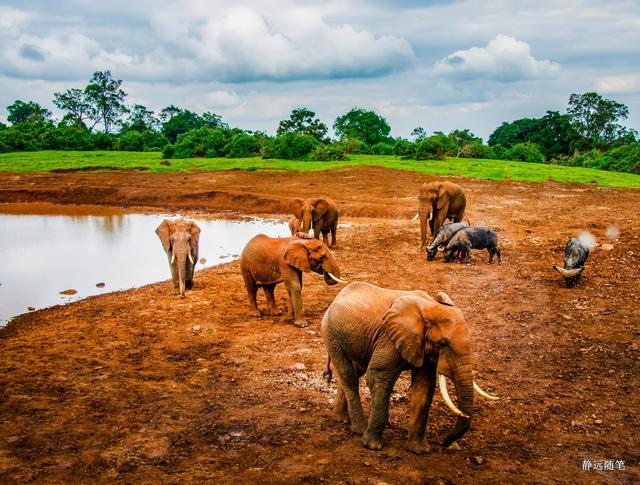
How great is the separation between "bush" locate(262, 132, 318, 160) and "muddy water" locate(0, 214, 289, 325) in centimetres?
1974

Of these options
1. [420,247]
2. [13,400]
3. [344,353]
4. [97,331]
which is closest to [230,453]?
[344,353]

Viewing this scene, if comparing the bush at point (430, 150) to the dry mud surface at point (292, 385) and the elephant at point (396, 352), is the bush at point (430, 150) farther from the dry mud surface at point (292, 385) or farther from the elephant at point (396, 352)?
the elephant at point (396, 352)

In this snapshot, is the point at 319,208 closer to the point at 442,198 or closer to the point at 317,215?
the point at 317,215

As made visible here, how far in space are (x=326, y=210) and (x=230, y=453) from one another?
42.4 feet

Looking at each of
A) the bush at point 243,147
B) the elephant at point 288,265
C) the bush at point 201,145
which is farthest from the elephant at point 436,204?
the bush at point 201,145

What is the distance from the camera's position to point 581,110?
218 feet

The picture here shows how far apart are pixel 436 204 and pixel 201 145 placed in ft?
127

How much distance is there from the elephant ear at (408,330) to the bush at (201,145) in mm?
47623

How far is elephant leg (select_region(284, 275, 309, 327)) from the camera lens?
10.6 metres

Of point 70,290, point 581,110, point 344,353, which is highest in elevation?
point 581,110

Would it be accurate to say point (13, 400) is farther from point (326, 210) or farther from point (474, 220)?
point (474, 220)

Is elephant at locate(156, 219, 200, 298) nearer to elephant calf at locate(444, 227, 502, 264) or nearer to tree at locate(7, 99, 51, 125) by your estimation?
elephant calf at locate(444, 227, 502, 264)

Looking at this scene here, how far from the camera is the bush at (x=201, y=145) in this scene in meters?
52.3

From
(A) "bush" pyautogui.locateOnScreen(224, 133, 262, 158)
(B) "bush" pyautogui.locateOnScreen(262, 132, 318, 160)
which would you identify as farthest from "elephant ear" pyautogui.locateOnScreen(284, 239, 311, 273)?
(A) "bush" pyautogui.locateOnScreen(224, 133, 262, 158)
